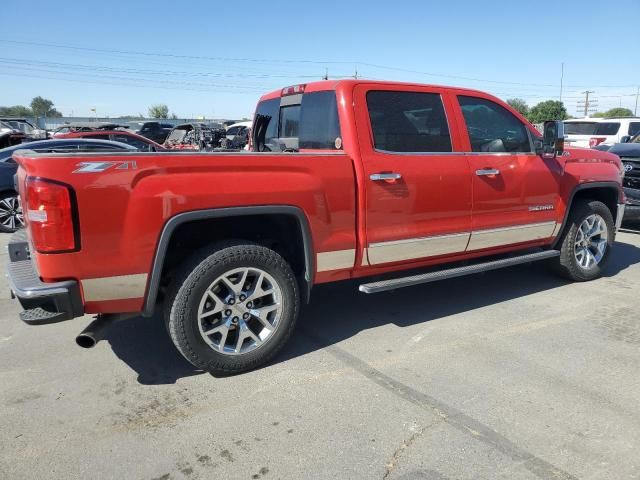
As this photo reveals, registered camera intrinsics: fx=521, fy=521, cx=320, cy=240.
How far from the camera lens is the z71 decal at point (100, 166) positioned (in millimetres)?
2856

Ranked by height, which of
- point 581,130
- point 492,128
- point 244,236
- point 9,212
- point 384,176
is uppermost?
point 581,130

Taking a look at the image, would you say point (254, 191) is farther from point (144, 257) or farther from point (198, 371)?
point (198, 371)

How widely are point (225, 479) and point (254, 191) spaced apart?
1684mm

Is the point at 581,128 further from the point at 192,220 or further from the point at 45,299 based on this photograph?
the point at 45,299

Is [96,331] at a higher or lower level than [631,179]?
lower

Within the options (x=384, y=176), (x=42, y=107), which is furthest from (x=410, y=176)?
(x=42, y=107)

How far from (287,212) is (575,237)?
11.5 ft

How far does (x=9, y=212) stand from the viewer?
8.65 metres

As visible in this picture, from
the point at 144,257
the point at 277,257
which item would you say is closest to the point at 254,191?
the point at 277,257

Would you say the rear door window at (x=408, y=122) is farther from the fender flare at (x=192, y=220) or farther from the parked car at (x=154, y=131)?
the parked car at (x=154, y=131)

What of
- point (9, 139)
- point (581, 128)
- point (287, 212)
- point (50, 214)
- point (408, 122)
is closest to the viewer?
point (50, 214)

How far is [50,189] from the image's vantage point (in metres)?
2.79

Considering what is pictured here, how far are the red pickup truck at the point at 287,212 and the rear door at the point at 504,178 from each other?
1cm

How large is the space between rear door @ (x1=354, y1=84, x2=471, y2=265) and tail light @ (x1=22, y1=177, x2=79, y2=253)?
1985mm
